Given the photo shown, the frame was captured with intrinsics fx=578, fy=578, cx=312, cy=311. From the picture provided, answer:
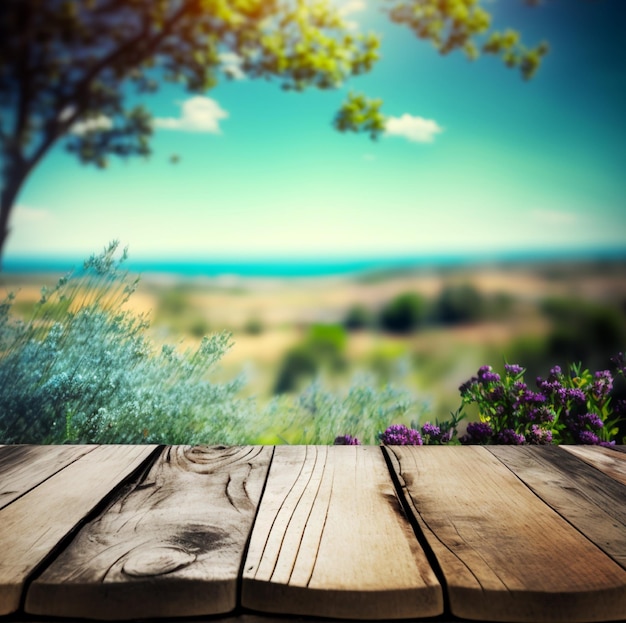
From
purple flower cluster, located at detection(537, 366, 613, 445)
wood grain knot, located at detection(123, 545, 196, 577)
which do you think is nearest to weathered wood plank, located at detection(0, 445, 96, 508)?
wood grain knot, located at detection(123, 545, 196, 577)

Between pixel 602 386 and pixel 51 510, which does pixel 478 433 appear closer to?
pixel 602 386

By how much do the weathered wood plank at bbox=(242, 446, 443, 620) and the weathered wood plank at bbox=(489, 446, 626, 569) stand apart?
14.9 inches

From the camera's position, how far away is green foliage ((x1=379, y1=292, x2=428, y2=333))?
2824 millimetres

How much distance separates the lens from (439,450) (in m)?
1.86

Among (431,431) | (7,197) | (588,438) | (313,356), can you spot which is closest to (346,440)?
(431,431)

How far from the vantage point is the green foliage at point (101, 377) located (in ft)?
8.03

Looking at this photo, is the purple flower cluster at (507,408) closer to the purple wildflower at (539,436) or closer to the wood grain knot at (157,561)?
the purple wildflower at (539,436)

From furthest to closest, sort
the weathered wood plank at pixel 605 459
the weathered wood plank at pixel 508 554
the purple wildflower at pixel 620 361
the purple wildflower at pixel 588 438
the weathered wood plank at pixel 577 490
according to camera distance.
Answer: the purple wildflower at pixel 620 361 < the purple wildflower at pixel 588 438 < the weathered wood plank at pixel 605 459 < the weathered wood plank at pixel 577 490 < the weathered wood plank at pixel 508 554

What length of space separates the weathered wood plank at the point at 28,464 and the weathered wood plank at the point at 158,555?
0.27 metres

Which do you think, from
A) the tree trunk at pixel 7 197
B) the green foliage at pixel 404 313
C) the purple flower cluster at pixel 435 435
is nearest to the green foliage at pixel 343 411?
the purple flower cluster at pixel 435 435

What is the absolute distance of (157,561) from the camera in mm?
1056

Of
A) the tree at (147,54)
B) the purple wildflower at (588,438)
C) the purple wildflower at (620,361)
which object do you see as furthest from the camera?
the purple wildflower at (620,361)

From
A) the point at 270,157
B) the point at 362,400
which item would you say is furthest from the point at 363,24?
the point at 362,400

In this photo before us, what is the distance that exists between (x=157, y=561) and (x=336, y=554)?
13.1 inches
